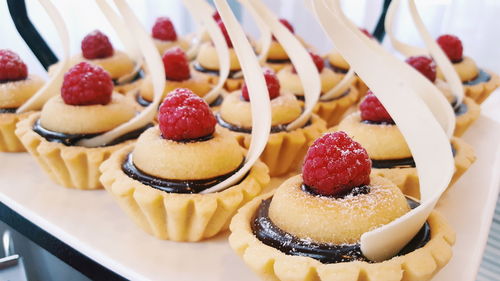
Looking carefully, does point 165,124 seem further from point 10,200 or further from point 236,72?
point 236,72

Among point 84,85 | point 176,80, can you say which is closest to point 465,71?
point 176,80

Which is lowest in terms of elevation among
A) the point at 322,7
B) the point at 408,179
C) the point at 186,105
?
the point at 408,179

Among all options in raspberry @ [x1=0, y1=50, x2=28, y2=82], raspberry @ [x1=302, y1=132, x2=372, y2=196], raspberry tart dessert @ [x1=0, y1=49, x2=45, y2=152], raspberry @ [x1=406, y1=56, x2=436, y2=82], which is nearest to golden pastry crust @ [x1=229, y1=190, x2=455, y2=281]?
raspberry @ [x1=302, y1=132, x2=372, y2=196]

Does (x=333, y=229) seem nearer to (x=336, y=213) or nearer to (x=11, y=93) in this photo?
(x=336, y=213)

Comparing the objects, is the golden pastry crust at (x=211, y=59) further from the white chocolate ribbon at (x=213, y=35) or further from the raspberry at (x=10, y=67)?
the raspberry at (x=10, y=67)

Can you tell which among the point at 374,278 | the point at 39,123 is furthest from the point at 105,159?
the point at 374,278

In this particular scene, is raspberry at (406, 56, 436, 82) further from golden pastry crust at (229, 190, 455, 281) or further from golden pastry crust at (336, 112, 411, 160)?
golden pastry crust at (229, 190, 455, 281)
